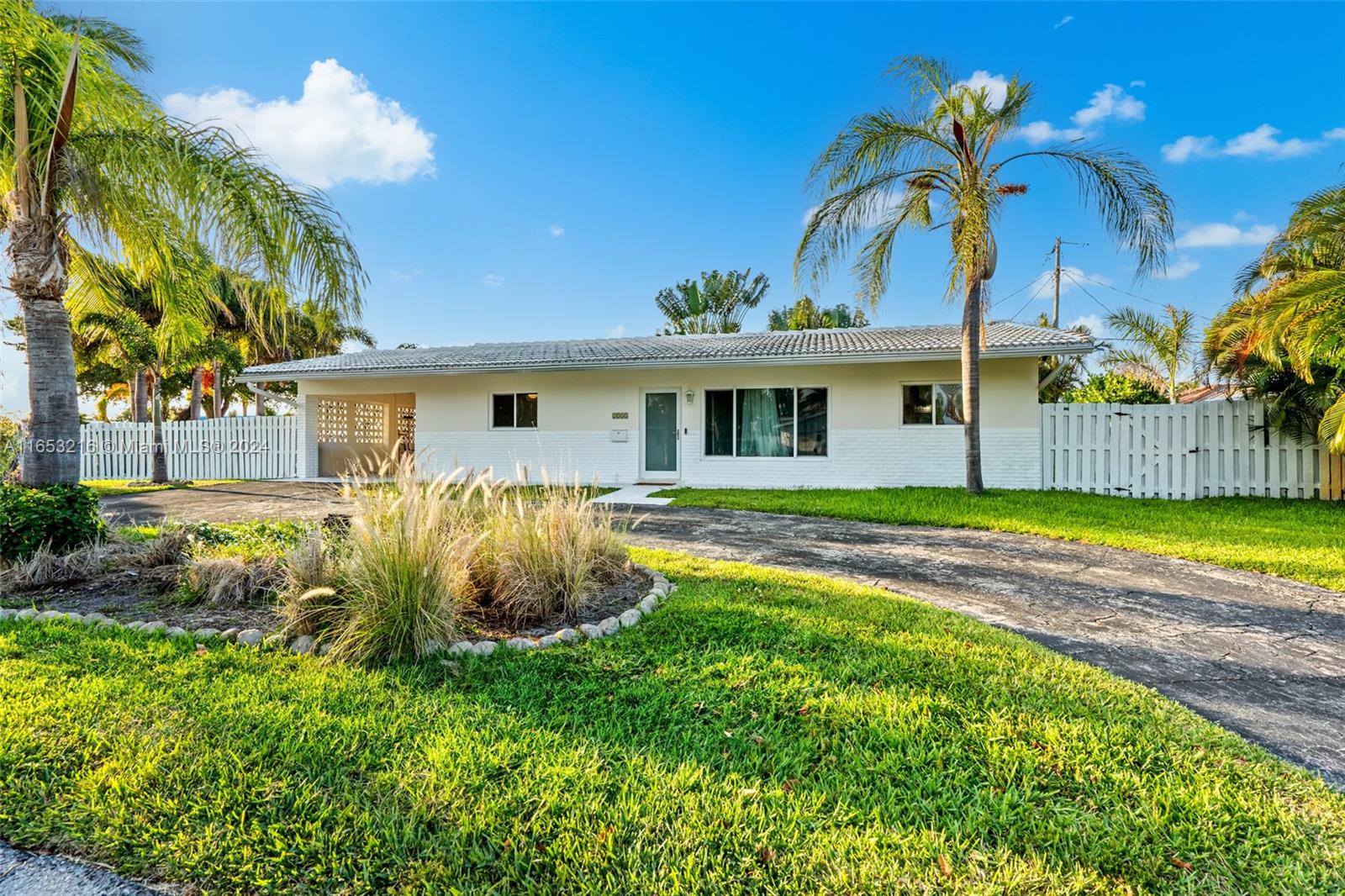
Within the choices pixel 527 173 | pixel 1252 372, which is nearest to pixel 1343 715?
pixel 1252 372

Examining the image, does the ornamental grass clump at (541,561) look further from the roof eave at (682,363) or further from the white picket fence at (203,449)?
the white picket fence at (203,449)

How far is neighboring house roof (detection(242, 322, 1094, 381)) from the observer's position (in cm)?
1101

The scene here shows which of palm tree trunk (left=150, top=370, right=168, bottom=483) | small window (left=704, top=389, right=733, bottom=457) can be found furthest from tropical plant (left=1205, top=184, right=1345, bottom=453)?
palm tree trunk (left=150, top=370, right=168, bottom=483)

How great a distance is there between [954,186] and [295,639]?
11.1m

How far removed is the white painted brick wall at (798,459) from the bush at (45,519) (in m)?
5.97

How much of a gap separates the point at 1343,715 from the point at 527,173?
14.1 metres

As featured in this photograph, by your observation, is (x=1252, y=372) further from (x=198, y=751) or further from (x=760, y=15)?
(x=198, y=751)

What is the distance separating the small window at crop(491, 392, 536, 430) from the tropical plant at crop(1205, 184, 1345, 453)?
43.6ft

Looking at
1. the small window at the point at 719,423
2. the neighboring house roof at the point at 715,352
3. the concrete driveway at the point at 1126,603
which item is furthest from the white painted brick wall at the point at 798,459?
the concrete driveway at the point at 1126,603

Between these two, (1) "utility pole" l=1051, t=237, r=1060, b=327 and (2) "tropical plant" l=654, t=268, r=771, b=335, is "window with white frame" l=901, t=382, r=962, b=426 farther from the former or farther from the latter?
(1) "utility pole" l=1051, t=237, r=1060, b=327

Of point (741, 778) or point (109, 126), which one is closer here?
point (741, 778)

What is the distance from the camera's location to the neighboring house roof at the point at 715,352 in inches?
433

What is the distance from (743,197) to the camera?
15930 millimetres

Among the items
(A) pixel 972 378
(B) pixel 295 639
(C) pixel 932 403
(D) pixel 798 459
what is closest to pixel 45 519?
(B) pixel 295 639
